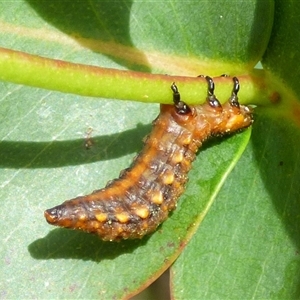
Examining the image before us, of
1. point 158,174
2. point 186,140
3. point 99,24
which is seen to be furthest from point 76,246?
point 99,24

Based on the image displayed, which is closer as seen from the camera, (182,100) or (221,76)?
(182,100)

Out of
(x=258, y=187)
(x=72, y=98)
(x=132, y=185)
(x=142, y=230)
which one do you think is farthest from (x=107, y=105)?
(x=258, y=187)

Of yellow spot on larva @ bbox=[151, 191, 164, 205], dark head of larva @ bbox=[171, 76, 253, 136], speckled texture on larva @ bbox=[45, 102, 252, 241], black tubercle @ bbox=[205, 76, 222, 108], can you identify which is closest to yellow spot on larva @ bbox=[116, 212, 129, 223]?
speckled texture on larva @ bbox=[45, 102, 252, 241]

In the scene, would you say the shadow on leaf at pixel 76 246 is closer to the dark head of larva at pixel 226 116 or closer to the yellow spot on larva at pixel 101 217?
the yellow spot on larva at pixel 101 217

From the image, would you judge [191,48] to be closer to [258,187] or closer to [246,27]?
[246,27]

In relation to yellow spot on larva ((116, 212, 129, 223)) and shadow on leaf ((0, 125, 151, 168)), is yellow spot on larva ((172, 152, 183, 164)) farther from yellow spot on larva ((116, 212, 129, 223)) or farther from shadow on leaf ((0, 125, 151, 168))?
yellow spot on larva ((116, 212, 129, 223))

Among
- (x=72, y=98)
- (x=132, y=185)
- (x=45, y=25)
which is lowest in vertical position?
(x=132, y=185)

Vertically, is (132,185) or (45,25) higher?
(45,25)

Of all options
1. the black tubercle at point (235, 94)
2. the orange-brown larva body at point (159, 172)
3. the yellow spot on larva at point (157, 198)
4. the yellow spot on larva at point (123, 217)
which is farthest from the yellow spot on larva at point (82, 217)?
the black tubercle at point (235, 94)
